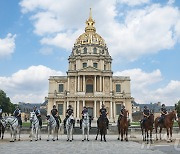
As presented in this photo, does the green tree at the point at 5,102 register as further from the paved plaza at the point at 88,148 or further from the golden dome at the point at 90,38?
the paved plaza at the point at 88,148

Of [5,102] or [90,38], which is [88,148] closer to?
[5,102]

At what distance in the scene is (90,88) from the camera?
216 ft

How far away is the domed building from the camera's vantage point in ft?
208

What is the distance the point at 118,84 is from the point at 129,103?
600 centimetres

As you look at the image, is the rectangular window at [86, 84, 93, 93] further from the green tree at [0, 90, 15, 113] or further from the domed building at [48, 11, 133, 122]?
the green tree at [0, 90, 15, 113]

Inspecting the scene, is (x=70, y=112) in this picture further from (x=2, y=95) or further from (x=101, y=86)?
(x=2, y=95)

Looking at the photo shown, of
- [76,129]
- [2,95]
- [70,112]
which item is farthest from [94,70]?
[70,112]

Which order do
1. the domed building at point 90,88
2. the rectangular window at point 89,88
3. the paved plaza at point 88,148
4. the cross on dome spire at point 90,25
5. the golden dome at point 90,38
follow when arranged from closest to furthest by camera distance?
the paved plaza at point 88,148 → the domed building at point 90,88 → the rectangular window at point 89,88 → the golden dome at point 90,38 → the cross on dome spire at point 90,25

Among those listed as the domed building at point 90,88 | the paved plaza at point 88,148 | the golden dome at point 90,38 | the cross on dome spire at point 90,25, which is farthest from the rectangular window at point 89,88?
the paved plaza at point 88,148

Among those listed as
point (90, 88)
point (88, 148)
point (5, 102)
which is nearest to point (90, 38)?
point (90, 88)

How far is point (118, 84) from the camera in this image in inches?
2667

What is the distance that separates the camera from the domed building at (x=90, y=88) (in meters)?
63.4

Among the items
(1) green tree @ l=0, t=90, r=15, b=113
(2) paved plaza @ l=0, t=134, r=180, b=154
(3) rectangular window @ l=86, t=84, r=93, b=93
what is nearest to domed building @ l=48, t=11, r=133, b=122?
(3) rectangular window @ l=86, t=84, r=93, b=93

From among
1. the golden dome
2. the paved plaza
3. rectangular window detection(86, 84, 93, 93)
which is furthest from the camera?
the golden dome
